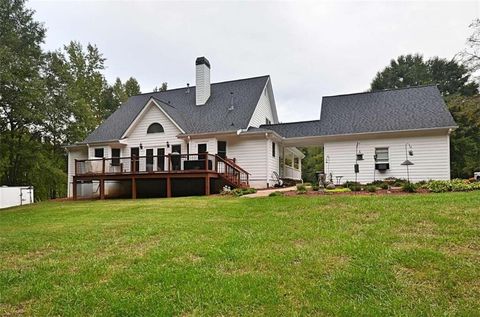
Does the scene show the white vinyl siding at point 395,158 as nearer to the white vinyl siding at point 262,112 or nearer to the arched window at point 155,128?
the white vinyl siding at point 262,112

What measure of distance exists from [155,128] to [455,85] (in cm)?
3177

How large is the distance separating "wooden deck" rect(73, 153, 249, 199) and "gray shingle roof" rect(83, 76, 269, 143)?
214cm

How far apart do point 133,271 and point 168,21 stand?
1420cm

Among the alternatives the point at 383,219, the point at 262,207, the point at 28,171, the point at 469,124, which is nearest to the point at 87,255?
the point at 262,207

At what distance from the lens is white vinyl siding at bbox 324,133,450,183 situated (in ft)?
50.1

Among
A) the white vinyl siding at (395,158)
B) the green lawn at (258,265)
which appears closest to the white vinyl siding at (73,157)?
the green lawn at (258,265)

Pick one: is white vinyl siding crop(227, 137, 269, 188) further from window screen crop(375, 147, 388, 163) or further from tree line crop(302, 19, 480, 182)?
tree line crop(302, 19, 480, 182)

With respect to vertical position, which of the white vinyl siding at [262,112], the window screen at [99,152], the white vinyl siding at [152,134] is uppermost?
the white vinyl siding at [262,112]

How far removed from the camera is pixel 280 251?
5059 mm

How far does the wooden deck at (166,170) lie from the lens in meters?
15.4

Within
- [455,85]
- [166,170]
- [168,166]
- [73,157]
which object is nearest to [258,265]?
[168,166]

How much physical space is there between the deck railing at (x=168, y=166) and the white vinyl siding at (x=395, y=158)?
4.81 m

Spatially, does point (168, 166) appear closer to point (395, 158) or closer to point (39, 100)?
point (395, 158)

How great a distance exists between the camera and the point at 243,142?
706 inches
